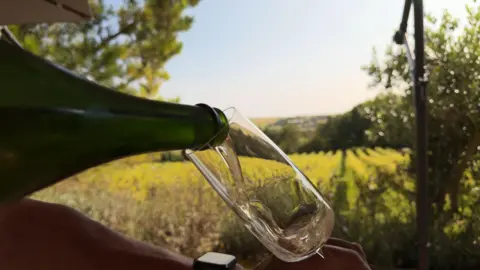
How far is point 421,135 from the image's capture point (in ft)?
3.08

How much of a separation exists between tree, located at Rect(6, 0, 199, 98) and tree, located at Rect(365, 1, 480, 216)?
0.49 m

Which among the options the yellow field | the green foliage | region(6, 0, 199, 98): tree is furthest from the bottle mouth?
region(6, 0, 199, 98): tree

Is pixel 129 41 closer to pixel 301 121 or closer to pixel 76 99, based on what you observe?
pixel 301 121

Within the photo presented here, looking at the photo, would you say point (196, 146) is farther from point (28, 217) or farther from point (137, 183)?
point (137, 183)

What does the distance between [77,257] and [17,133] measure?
29 centimetres

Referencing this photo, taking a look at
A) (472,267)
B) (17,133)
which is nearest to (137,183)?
(472,267)

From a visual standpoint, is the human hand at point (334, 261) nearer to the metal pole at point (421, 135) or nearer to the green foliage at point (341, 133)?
the metal pole at point (421, 135)

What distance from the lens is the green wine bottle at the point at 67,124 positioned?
26cm

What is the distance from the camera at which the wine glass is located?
0.39m

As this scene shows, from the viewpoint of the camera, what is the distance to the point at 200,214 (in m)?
1.33

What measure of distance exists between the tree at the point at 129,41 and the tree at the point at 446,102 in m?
0.49

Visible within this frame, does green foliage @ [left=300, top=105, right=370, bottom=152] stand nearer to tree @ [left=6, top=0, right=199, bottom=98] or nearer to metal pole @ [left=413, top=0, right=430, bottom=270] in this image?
metal pole @ [left=413, top=0, right=430, bottom=270]

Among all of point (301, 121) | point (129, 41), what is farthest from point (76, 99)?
point (129, 41)

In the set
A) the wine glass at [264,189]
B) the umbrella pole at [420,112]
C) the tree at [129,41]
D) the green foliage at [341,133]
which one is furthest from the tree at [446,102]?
the wine glass at [264,189]
